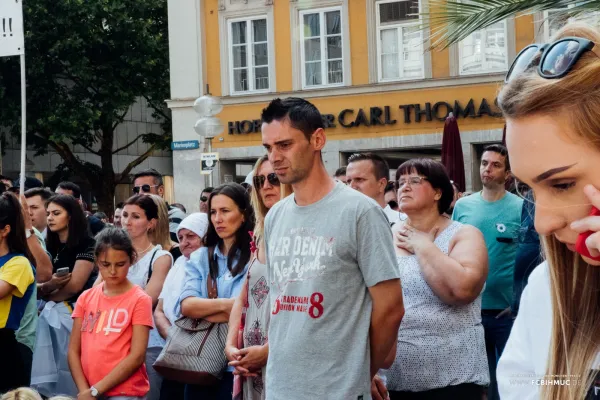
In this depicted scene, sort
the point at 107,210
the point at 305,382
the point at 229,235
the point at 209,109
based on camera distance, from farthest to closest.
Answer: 1. the point at 107,210
2. the point at 209,109
3. the point at 229,235
4. the point at 305,382

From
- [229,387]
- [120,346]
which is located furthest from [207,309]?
[120,346]

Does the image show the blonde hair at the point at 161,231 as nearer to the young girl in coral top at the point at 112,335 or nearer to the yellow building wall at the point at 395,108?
the young girl in coral top at the point at 112,335

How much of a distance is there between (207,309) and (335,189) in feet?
5.67

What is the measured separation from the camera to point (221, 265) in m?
5.75

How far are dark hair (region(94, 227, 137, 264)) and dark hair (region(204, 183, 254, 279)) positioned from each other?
68 centimetres

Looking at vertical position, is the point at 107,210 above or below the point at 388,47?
below

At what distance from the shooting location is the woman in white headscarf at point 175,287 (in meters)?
6.06

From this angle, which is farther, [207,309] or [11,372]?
[11,372]

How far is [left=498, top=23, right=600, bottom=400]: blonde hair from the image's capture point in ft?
5.18

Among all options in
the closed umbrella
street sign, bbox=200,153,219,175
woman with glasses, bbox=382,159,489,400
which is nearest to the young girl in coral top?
woman with glasses, bbox=382,159,489,400

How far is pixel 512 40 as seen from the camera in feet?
70.7

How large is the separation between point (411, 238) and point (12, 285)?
2.81 meters

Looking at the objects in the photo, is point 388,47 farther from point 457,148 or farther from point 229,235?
point 229,235

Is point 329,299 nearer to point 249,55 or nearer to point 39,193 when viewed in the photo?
point 39,193
